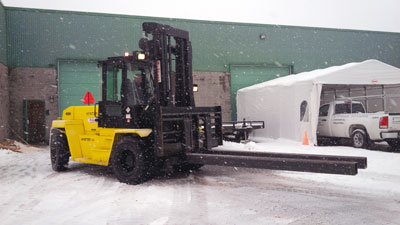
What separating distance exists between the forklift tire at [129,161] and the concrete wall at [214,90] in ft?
47.5

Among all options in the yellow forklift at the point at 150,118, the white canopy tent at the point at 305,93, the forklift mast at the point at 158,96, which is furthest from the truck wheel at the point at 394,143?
the forklift mast at the point at 158,96

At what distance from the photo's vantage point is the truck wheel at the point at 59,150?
9172 mm

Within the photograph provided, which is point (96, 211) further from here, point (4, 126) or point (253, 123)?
point (4, 126)

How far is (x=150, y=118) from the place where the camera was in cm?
729

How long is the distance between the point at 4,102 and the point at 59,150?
419 inches

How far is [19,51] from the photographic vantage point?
62.6 feet

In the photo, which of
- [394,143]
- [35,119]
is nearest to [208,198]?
[394,143]

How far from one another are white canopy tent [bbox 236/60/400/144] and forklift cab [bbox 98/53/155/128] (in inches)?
323

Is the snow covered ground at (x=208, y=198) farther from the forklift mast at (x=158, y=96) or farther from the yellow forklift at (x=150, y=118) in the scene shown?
the forklift mast at (x=158, y=96)

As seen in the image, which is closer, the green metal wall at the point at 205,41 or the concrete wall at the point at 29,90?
the concrete wall at the point at 29,90

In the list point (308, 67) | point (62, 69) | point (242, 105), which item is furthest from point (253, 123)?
point (62, 69)

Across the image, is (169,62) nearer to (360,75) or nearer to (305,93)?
(305,93)

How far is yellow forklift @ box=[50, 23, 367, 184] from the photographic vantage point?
7.12 meters

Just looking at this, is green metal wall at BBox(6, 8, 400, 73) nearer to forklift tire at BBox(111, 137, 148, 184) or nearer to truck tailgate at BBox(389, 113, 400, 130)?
truck tailgate at BBox(389, 113, 400, 130)
